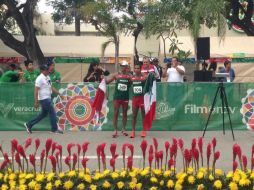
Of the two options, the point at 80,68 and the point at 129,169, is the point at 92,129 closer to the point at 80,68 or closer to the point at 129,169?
the point at 129,169

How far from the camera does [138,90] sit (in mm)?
11484

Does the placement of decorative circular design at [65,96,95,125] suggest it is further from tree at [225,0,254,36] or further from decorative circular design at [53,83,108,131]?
tree at [225,0,254,36]

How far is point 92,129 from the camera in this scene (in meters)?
12.6

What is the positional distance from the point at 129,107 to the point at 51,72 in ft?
7.52

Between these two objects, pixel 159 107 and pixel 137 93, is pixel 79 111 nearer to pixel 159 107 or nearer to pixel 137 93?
pixel 137 93

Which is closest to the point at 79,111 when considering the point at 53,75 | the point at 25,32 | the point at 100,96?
the point at 100,96

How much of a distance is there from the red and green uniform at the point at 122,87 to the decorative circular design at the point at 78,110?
106 centimetres

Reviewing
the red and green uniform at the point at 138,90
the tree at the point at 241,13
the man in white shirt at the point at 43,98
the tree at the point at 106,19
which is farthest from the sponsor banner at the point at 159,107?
the tree at the point at 106,19

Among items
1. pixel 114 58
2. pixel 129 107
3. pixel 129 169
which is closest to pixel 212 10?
pixel 129 107

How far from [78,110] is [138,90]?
5.98 feet

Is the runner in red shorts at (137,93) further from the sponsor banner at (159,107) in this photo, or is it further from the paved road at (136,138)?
the sponsor banner at (159,107)

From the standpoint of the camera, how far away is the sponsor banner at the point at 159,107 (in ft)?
41.0

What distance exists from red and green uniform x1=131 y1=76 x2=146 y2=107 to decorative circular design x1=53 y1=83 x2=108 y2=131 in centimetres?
129

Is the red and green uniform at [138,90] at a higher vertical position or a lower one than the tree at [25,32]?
lower
